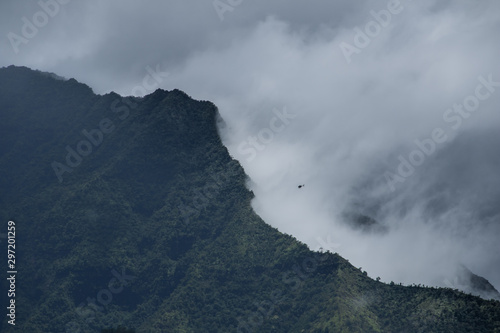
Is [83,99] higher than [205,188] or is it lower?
higher

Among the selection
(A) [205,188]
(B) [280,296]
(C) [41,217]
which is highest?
(A) [205,188]

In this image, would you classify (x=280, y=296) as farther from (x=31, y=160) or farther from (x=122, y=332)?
(x=31, y=160)

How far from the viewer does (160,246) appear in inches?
5546

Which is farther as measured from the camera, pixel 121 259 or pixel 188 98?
pixel 188 98

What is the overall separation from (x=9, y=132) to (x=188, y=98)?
6062 cm

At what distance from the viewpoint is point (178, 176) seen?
15675cm

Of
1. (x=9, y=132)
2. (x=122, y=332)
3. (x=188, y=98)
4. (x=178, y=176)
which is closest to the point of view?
(x=122, y=332)

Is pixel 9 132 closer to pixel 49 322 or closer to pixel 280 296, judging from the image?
pixel 49 322

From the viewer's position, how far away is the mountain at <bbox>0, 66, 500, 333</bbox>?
367 feet

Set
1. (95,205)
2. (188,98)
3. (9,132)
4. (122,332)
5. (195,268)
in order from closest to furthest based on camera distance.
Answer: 1. (122,332)
2. (195,268)
3. (95,205)
4. (188,98)
5. (9,132)

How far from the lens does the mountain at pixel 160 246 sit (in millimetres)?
111938

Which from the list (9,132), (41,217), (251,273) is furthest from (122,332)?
(9,132)

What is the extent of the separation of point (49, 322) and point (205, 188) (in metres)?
50.5

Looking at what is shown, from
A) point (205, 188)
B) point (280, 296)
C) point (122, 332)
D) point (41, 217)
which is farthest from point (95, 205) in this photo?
point (280, 296)
